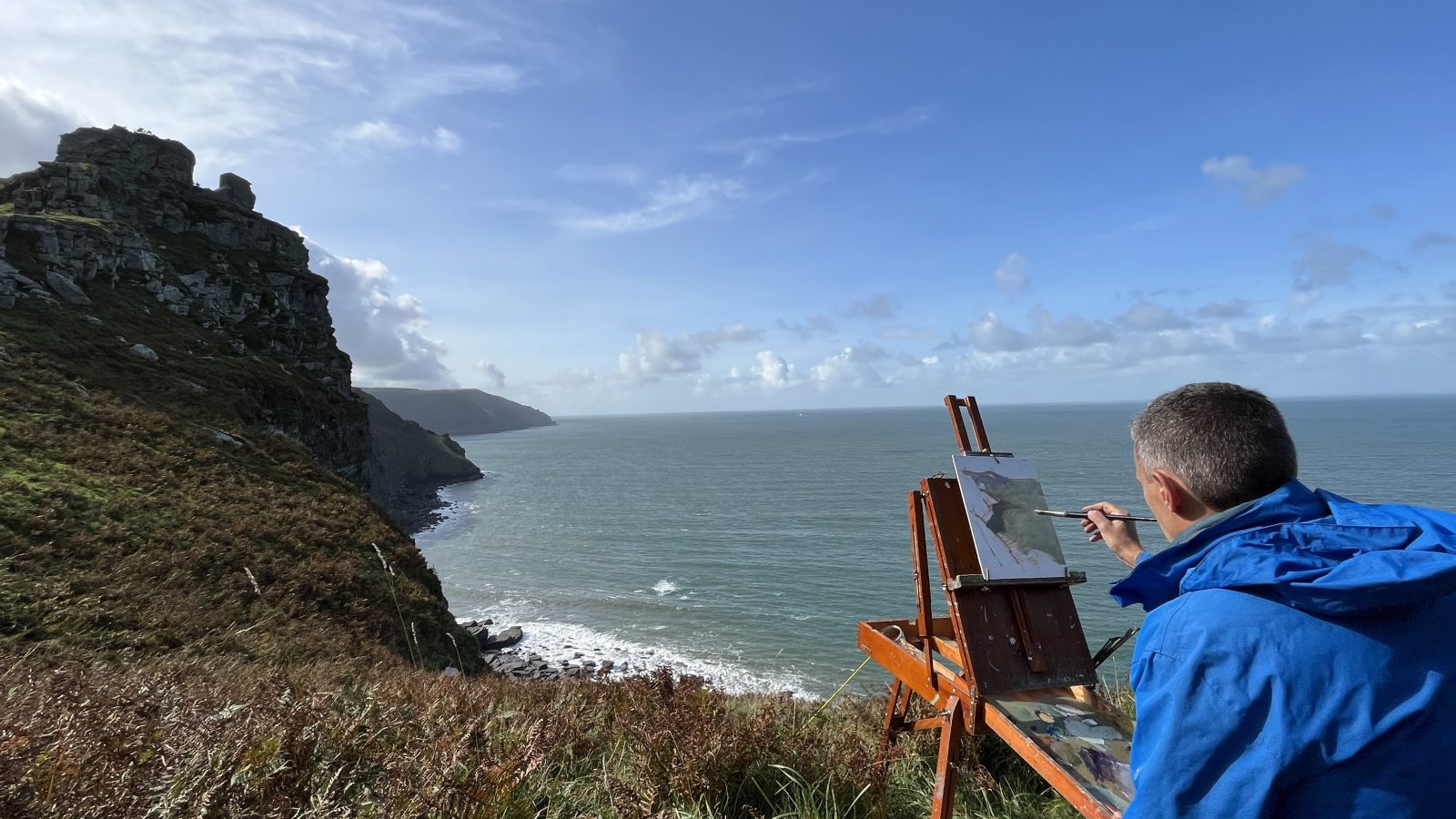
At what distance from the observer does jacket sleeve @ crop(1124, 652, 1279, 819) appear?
181 centimetres

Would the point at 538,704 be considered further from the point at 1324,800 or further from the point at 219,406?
the point at 219,406

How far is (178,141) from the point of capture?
46.2 meters

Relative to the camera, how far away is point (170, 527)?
1326 cm

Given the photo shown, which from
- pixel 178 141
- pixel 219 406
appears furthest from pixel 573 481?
pixel 219 406

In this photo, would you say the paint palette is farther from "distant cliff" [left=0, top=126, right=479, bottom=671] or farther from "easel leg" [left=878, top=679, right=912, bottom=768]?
"distant cliff" [left=0, top=126, right=479, bottom=671]

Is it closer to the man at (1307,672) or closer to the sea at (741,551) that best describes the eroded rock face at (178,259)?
the sea at (741,551)

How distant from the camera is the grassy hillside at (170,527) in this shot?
31.9ft

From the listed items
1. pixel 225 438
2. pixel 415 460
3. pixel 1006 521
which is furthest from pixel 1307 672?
pixel 415 460

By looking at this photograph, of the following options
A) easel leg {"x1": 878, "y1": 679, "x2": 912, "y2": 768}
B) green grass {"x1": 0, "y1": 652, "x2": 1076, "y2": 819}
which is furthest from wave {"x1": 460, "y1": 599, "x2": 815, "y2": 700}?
green grass {"x1": 0, "y1": 652, "x2": 1076, "y2": 819}

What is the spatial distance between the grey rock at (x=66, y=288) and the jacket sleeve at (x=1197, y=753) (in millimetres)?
37106

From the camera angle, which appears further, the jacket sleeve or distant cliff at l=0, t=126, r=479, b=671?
distant cliff at l=0, t=126, r=479, b=671

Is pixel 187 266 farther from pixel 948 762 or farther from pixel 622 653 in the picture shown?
pixel 948 762

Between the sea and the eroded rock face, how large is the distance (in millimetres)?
12730

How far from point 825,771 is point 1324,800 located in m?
3.49
